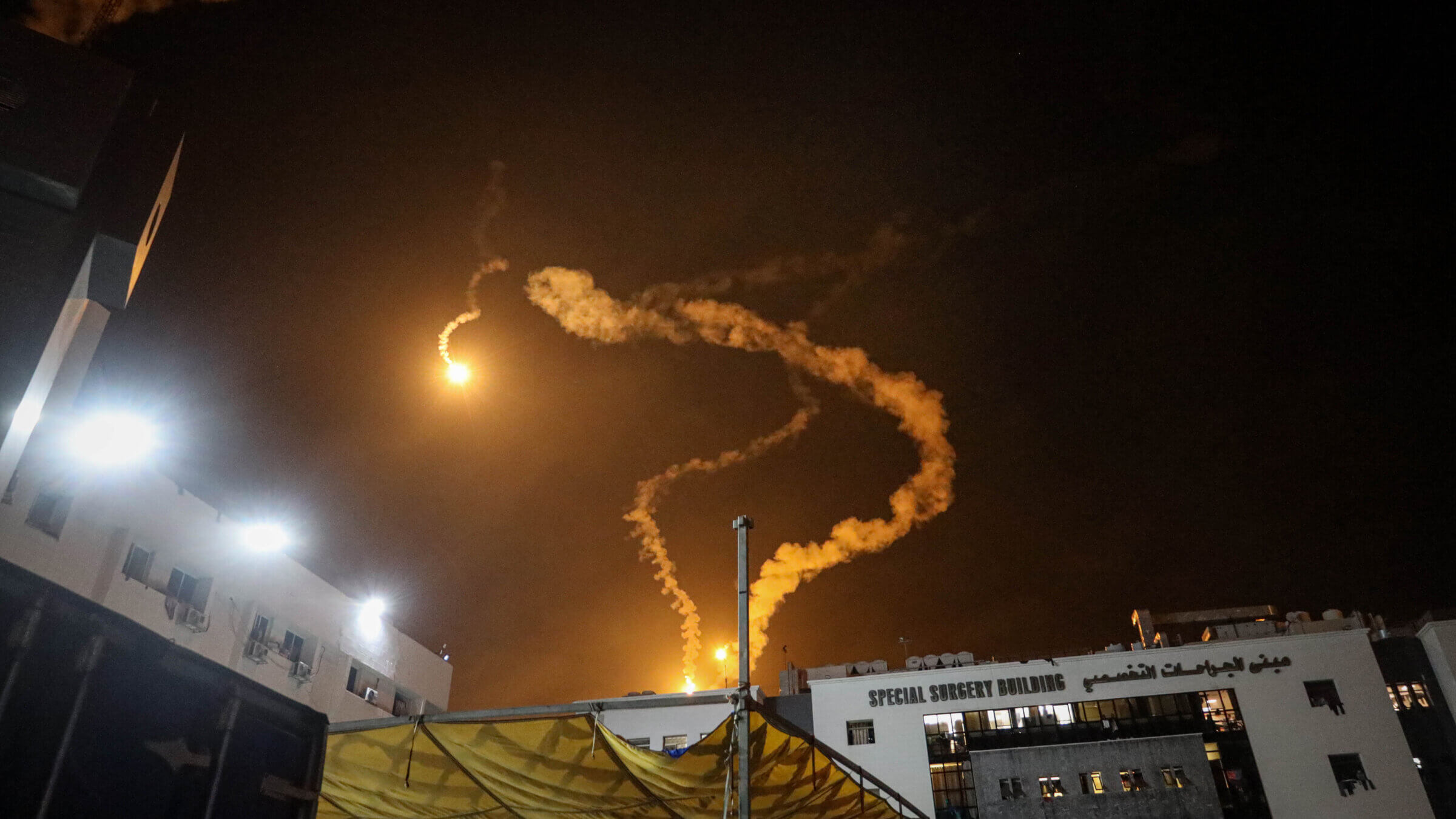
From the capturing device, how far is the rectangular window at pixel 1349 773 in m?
27.1

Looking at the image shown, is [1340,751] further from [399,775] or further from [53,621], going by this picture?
[53,621]

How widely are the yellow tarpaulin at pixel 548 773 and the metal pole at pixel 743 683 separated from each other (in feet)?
3.64

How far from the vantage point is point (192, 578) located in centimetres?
1838

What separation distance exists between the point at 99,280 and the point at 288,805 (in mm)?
3616

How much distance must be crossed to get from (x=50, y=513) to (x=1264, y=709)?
34.7m

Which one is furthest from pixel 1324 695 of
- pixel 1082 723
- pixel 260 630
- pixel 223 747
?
pixel 223 747

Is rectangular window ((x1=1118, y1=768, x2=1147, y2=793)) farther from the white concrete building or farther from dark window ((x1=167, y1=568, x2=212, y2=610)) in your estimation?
dark window ((x1=167, y1=568, x2=212, y2=610))

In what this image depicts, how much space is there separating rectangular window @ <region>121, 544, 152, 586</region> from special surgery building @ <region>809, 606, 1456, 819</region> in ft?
78.6

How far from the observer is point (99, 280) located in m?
5.52

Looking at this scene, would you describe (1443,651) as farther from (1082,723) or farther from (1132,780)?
(1082,723)

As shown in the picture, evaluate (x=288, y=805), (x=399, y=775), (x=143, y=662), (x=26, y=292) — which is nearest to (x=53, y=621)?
(x=143, y=662)

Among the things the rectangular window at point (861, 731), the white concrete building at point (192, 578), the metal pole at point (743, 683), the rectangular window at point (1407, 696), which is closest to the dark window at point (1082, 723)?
the rectangular window at point (861, 731)

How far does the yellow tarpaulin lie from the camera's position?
9.83 m

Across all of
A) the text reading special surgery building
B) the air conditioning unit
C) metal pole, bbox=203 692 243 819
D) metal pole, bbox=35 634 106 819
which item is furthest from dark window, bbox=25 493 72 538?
the text reading special surgery building
